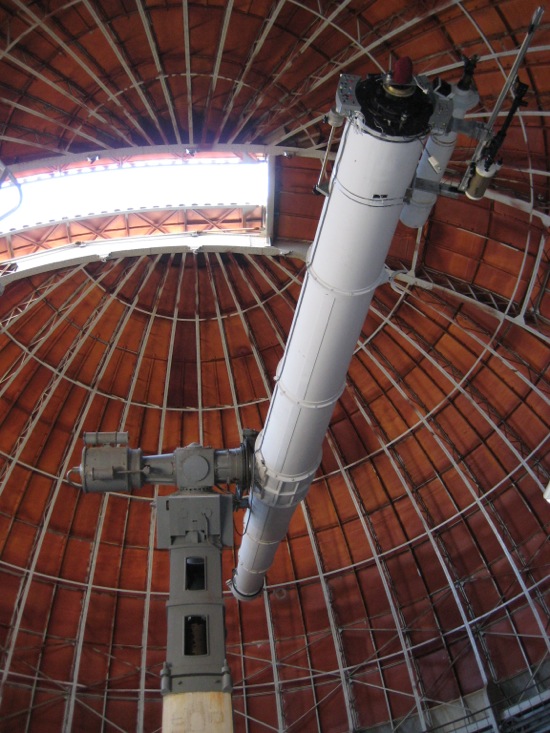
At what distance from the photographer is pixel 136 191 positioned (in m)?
27.4

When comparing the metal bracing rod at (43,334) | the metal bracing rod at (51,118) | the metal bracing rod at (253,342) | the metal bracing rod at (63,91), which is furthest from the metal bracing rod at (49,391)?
the metal bracing rod at (63,91)

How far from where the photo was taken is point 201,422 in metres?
32.9

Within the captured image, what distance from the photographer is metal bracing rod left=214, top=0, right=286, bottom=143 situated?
2133cm

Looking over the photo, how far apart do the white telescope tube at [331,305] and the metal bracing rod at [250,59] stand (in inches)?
333

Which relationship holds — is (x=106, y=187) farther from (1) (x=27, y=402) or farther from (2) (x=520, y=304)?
(2) (x=520, y=304)

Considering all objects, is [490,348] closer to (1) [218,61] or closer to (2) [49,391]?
(1) [218,61]

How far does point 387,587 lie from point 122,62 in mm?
20494

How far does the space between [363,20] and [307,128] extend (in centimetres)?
371

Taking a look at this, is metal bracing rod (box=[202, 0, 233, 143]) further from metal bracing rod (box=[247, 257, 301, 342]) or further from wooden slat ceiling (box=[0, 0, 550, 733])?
metal bracing rod (box=[247, 257, 301, 342])

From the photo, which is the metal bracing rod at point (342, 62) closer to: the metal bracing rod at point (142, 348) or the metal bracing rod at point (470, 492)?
the metal bracing rod at point (142, 348)

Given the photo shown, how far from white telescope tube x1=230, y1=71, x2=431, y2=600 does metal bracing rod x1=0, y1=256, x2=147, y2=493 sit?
11.6m

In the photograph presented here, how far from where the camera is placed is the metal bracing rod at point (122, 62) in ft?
68.7

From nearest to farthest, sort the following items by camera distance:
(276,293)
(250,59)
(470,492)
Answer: (250,59), (470,492), (276,293)

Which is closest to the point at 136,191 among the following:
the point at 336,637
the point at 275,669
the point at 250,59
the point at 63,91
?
the point at 63,91
